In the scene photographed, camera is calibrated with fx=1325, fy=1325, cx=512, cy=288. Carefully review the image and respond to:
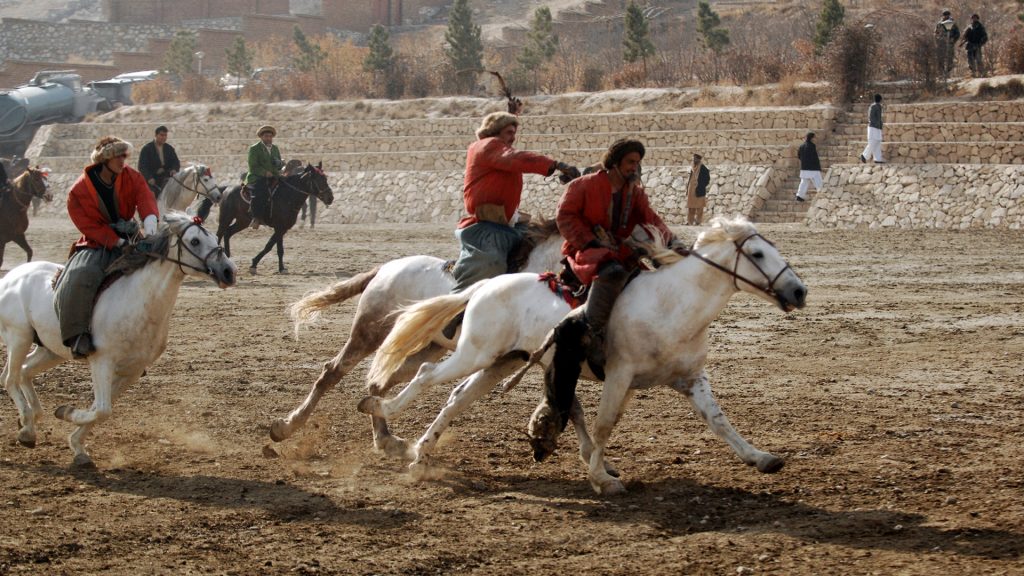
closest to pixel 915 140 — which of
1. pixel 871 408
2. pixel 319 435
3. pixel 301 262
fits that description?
pixel 301 262

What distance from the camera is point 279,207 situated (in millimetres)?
21234

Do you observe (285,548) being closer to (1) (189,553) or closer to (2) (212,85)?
(1) (189,553)

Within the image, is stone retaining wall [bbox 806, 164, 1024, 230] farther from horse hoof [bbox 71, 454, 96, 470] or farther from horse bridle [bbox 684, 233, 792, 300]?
horse hoof [bbox 71, 454, 96, 470]

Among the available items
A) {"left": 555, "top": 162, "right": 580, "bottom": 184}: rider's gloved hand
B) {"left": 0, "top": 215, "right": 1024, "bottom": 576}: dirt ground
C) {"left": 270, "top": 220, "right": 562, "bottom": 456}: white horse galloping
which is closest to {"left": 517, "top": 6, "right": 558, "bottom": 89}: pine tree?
{"left": 0, "top": 215, "right": 1024, "bottom": 576}: dirt ground

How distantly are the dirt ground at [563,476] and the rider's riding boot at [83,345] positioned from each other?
750 mm

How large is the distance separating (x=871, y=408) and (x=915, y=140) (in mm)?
19907

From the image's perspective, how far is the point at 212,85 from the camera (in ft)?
153

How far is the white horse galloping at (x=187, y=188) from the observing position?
66.0 feet

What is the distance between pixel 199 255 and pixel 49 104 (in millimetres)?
40538

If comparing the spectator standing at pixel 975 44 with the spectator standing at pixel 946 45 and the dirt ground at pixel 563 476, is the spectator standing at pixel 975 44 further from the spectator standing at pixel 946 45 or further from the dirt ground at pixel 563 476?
the dirt ground at pixel 563 476

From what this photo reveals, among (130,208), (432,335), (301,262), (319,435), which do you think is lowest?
(301,262)

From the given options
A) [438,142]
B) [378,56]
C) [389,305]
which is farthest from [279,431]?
[378,56]

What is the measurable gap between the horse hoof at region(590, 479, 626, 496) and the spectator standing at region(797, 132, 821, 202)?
2098 cm

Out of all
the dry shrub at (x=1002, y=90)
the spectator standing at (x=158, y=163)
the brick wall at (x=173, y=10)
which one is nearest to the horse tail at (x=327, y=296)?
the spectator standing at (x=158, y=163)
